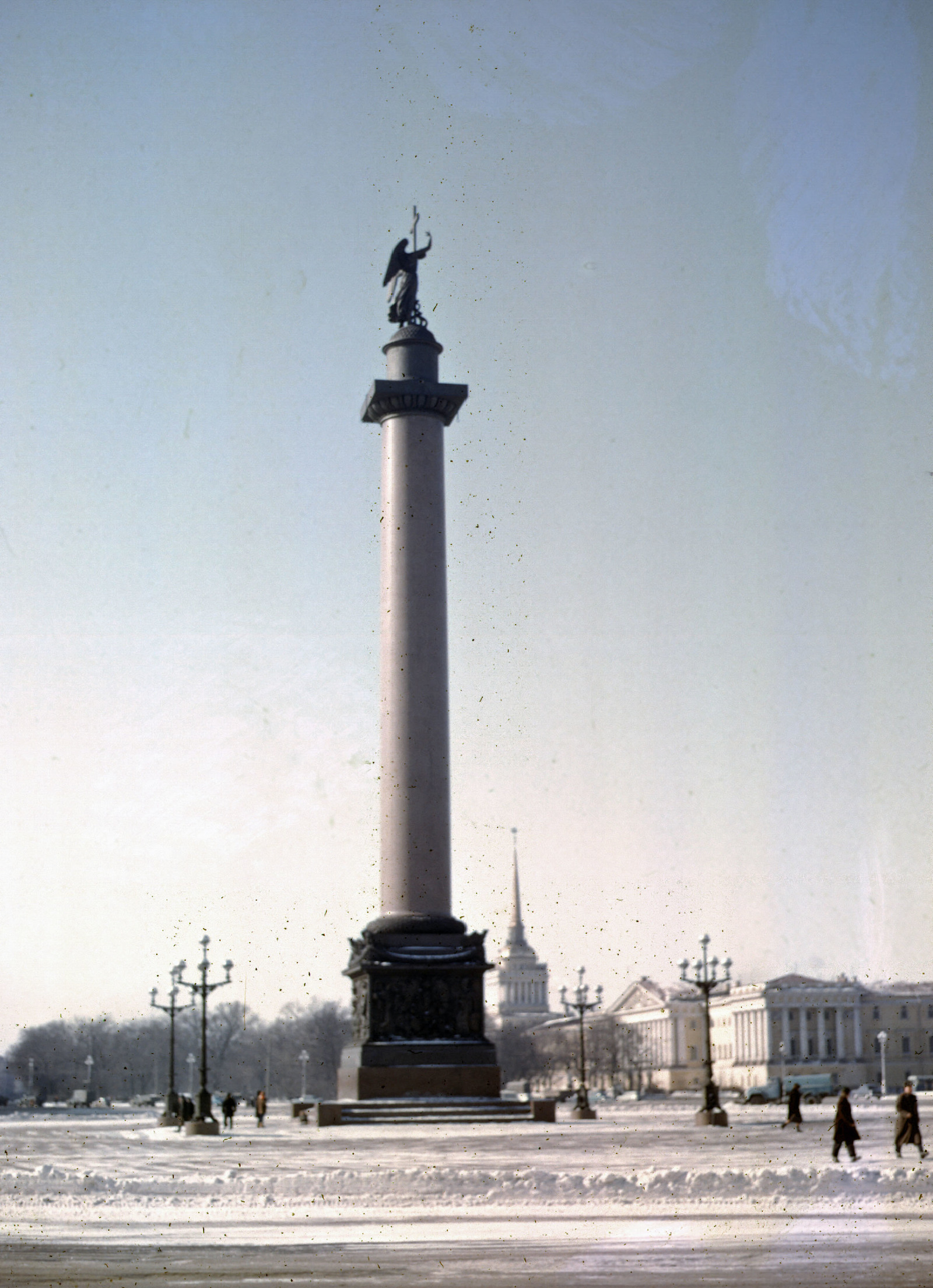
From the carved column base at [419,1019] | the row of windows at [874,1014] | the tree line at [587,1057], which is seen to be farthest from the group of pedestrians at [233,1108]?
the row of windows at [874,1014]

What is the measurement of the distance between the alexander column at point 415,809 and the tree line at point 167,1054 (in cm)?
10294

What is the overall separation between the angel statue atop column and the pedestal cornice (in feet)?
13.9

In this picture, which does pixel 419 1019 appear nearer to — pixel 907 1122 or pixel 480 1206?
pixel 907 1122

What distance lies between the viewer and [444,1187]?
2212cm

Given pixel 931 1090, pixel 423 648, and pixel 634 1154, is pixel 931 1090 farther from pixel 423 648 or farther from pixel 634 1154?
pixel 634 1154

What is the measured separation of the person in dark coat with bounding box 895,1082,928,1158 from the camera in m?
27.9

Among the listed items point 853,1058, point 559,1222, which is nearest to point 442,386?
point 559,1222

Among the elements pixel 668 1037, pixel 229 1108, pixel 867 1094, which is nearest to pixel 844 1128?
pixel 229 1108

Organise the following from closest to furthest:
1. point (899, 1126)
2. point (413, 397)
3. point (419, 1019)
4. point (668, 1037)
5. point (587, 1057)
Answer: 1. point (899, 1126)
2. point (419, 1019)
3. point (413, 397)
4. point (587, 1057)
5. point (668, 1037)

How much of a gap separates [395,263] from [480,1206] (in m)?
40.6

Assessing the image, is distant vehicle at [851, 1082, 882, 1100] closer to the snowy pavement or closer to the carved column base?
the carved column base

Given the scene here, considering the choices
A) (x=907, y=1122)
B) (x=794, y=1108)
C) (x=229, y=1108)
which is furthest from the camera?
(x=229, y=1108)

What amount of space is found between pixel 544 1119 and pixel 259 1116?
55.0ft

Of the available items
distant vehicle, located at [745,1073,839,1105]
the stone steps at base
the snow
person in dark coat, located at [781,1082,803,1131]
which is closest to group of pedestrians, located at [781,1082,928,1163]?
the snow
